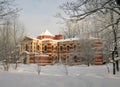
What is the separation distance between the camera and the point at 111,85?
11836 mm

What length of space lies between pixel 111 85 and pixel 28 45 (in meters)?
55.6

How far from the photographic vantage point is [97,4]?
38.8 feet

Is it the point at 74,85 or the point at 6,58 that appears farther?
the point at 6,58

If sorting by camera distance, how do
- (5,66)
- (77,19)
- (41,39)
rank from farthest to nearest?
(41,39) < (5,66) < (77,19)

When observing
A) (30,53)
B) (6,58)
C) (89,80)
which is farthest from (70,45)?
(89,80)

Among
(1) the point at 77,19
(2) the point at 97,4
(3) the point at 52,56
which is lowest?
(3) the point at 52,56

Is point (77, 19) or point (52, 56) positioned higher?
point (77, 19)

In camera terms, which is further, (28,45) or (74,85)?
(28,45)

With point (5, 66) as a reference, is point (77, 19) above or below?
above

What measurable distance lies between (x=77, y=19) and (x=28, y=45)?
55.2 meters

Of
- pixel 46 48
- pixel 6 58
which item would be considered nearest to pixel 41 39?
pixel 46 48

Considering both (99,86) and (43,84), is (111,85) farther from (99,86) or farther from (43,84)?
(43,84)

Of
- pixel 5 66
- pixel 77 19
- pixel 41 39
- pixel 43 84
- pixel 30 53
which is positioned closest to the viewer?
pixel 43 84

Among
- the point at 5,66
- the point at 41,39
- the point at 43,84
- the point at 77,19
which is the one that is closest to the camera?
the point at 43,84
